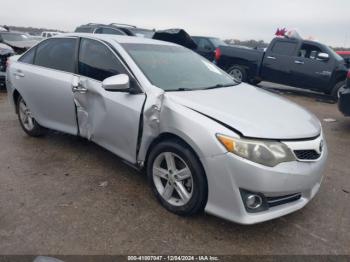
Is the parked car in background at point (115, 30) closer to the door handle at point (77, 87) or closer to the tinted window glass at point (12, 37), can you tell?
the tinted window glass at point (12, 37)

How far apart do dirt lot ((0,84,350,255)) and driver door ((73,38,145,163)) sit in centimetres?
43

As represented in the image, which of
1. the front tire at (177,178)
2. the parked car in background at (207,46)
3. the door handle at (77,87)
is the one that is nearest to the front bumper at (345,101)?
the front tire at (177,178)

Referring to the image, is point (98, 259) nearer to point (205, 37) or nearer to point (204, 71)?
point (204, 71)

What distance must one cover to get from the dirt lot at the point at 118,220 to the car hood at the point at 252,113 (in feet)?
2.77

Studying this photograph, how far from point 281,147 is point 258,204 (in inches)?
18.9

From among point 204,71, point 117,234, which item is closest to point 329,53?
point 204,71

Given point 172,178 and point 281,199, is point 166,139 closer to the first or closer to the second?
point 172,178

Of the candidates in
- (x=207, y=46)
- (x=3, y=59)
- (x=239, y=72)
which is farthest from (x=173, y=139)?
(x=207, y=46)

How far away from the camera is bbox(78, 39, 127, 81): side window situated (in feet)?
11.7

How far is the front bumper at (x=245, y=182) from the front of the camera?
Answer: 2502mm

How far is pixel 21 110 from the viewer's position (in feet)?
16.4

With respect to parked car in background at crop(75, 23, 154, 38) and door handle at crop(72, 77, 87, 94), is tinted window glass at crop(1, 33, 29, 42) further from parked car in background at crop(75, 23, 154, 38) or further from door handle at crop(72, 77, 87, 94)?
door handle at crop(72, 77, 87, 94)

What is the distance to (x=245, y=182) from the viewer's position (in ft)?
8.25

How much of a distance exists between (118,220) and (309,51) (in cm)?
910
